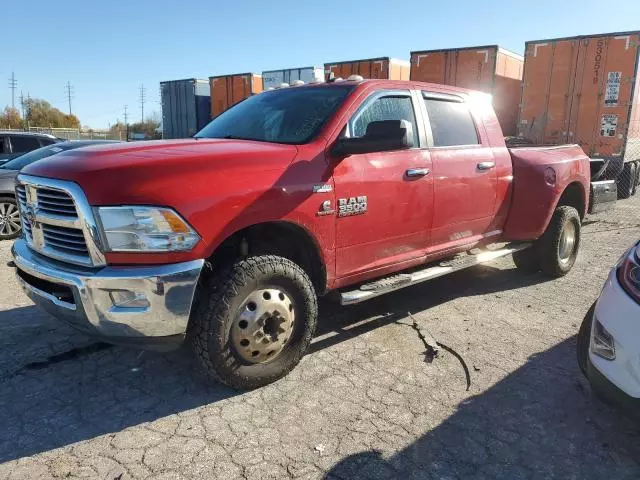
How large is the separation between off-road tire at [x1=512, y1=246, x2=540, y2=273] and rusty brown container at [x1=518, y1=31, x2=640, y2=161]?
7.16 m

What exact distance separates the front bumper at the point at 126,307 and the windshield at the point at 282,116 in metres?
1.35

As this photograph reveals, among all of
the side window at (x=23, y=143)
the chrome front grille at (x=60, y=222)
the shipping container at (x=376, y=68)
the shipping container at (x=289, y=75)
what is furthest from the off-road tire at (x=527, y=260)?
the shipping container at (x=289, y=75)

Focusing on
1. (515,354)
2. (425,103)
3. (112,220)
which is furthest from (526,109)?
(112,220)

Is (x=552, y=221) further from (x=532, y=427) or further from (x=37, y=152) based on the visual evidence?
(x=37, y=152)

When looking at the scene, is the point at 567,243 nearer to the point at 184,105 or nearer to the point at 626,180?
the point at 626,180

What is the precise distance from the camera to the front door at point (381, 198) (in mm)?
3533

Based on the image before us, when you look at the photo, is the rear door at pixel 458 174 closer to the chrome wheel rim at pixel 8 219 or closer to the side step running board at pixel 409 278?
the side step running board at pixel 409 278

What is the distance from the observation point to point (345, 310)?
4730 millimetres

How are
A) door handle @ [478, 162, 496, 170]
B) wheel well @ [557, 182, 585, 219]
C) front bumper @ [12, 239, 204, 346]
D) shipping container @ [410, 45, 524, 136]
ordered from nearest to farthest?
front bumper @ [12, 239, 204, 346]
door handle @ [478, 162, 496, 170]
wheel well @ [557, 182, 585, 219]
shipping container @ [410, 45, 524, 136]

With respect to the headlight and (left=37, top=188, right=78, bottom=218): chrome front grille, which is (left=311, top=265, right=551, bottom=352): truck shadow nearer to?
the headlight

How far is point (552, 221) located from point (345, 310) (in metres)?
2.66

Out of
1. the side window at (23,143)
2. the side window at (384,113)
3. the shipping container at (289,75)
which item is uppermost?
the shipping container at (289,75)

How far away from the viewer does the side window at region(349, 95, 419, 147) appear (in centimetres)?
371

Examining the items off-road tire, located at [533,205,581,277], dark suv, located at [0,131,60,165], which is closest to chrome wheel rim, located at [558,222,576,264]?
off-road tire, located at [533,205,581,277]
